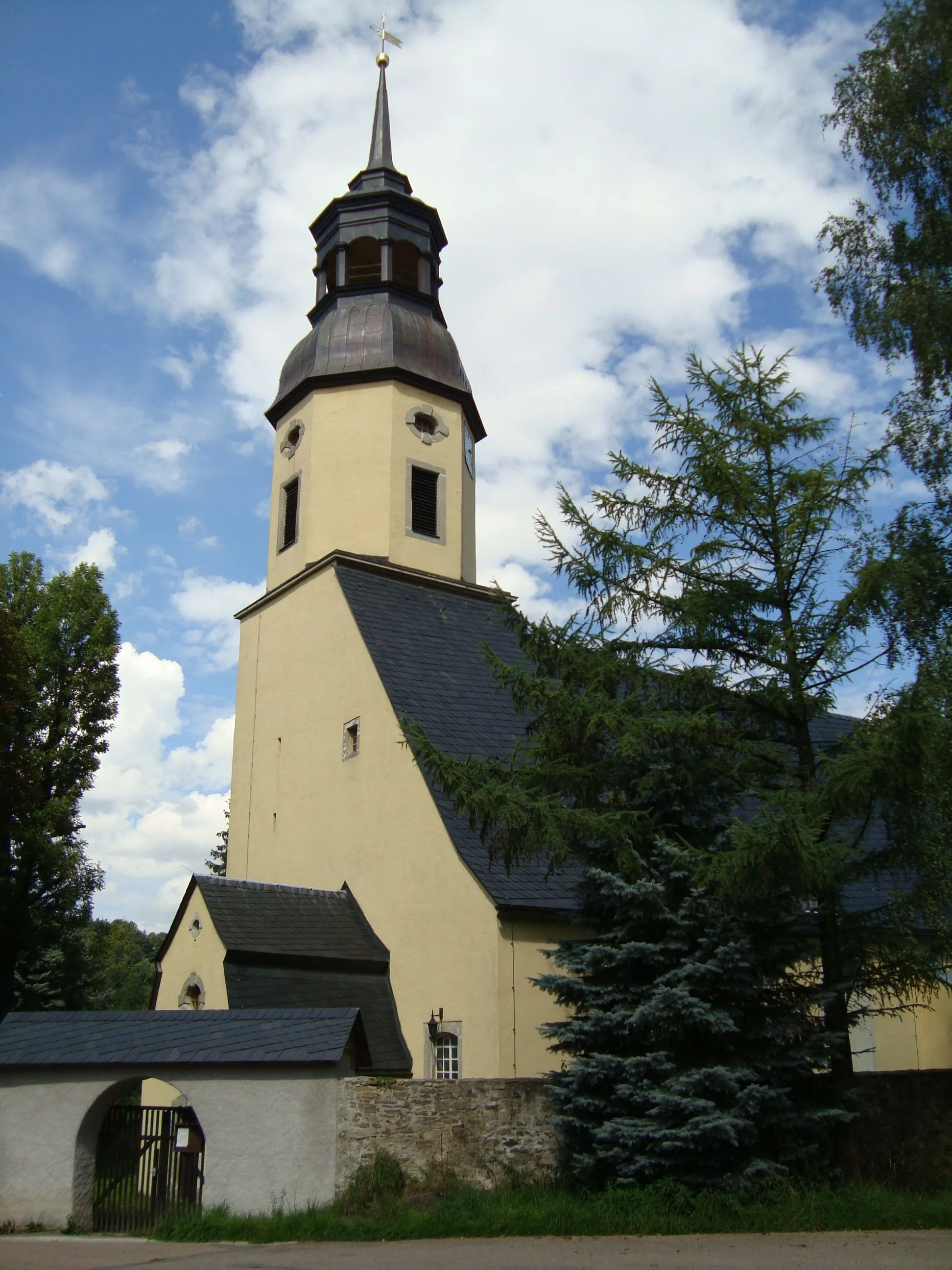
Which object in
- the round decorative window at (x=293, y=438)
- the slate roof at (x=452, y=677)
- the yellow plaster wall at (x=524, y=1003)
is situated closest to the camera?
the yellow plaster wall at (x=524, y=1003)

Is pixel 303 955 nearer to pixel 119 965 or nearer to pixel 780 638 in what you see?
pixel 780 638

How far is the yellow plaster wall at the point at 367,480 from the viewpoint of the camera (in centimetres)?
2088

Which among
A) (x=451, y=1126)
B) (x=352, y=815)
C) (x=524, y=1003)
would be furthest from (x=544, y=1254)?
(x=352, y=815)

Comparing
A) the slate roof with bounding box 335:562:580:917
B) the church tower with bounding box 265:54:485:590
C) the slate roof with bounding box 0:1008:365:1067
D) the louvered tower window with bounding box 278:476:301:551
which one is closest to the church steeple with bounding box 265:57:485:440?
the church tower with bounding box 265:54:485:590

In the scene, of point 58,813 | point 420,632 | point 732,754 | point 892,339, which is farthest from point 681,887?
point 58,813

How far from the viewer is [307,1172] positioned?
1056cm

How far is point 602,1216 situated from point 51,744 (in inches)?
686

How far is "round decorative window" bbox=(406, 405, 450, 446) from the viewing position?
21.6 metres

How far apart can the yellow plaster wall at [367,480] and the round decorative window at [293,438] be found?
80 mm

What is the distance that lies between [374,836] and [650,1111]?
24.5ft

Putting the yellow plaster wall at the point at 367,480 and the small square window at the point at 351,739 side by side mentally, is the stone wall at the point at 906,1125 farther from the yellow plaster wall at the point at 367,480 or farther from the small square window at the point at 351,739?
the yellow plaster wall at the point at 367,480

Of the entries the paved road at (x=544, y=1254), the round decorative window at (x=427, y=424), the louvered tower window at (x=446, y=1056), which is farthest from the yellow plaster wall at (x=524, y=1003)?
the round decorative window at (x=427, y=424)

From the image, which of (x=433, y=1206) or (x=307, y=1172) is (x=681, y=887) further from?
(x=307, y=1172)

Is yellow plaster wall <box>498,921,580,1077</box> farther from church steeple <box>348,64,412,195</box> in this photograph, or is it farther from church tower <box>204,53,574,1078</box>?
church steeple <box>348,64,412,195</box>
